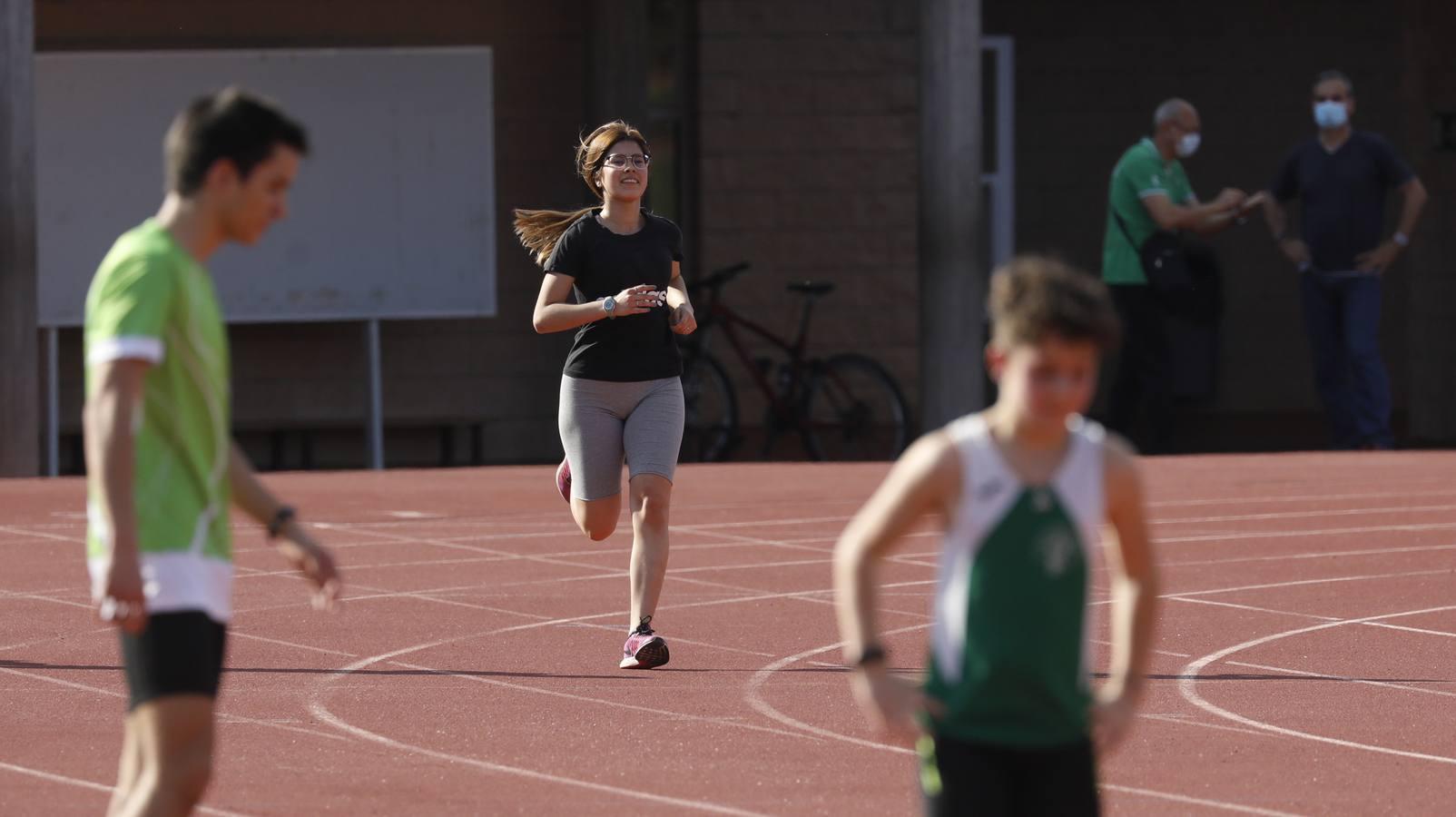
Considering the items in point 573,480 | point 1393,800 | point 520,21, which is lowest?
point 1393,800

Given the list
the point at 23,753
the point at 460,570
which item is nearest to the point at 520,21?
the point at 460,570

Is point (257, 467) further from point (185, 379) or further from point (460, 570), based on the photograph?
point (185, 379)

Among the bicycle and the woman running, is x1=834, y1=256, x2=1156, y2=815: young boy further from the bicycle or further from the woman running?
the bicycle

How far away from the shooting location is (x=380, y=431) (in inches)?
705

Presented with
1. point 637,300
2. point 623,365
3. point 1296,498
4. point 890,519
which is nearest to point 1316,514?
point 1296,498

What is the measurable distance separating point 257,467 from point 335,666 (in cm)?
1010

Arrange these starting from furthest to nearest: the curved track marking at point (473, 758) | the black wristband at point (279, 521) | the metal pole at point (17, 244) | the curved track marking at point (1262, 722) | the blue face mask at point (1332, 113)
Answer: the blue face mask at point (1332, 113) < the metal pole at point (17, 244) < the curved track marking at point (1262, 722) < the curved track marking at point (473, 758) < the black wristband at point (279, 521)

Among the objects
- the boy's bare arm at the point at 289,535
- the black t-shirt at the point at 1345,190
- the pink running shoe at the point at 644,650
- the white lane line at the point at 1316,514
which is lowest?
the pink running shoe at the point at 644,650

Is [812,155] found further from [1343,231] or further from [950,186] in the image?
[1343,231]

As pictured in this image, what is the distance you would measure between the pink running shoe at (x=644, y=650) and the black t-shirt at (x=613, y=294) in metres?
0.84

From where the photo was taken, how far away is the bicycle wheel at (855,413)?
1742 cm

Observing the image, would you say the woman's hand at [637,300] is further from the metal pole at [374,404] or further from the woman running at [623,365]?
the metal pole at [374,404]

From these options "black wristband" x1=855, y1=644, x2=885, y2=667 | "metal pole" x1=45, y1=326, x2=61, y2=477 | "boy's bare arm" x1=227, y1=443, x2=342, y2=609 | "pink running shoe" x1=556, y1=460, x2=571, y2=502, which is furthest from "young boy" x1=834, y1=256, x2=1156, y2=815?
"metal pole" x1=45, y1=326, x2=61, y2=477

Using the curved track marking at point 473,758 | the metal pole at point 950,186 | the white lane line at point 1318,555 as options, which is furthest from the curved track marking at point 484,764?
the metal pole at point 950,186
